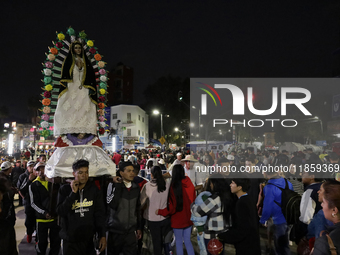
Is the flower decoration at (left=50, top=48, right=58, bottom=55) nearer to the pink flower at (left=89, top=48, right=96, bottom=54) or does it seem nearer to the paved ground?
the pink flower at (left=89, top=48, right=96, bottom=54)

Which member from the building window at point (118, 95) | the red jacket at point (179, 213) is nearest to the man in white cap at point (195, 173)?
the red jacket at point (179, 213)

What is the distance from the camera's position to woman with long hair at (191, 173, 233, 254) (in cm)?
348

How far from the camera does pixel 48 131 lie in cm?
581

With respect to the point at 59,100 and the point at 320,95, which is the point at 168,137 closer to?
the point at 320,95

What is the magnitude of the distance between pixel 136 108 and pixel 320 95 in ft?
92.4

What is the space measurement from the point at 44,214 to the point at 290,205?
4325 millimetres

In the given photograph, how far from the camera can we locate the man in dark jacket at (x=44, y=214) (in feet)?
14.5

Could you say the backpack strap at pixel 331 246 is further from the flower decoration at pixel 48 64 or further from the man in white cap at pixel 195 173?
the flower decoration at pixel 48 64

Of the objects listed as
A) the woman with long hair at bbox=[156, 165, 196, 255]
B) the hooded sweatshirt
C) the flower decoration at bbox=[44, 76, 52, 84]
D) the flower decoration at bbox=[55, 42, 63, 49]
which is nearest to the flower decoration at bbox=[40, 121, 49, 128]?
the flower decoration at bbox=[44, 76, 52, 84]

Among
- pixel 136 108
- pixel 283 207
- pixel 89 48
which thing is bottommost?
pixel 283 207

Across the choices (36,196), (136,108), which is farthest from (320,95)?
(36,196)

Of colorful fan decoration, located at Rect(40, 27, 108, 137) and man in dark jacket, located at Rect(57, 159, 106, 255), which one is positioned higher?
colorful fan decoration, located at Rect(40, 27, 108, 137)

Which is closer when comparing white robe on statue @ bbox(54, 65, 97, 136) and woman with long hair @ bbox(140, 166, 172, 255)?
woman with long hair @ bbox(140, 166, 172, 255)

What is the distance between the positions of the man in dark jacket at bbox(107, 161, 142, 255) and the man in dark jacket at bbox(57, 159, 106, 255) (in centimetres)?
33
